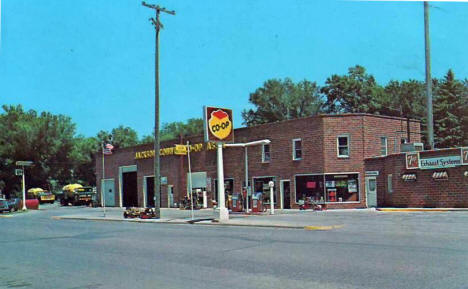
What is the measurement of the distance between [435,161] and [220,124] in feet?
40.6

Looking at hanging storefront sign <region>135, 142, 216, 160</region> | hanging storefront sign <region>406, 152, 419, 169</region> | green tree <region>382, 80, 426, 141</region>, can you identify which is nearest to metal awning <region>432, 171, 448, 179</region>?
hanging storefront sign <region>406, 152, 419, 169</region>

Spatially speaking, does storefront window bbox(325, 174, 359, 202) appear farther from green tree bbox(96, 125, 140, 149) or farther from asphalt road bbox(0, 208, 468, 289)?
green tree bbox(96, 125, 140, 149)

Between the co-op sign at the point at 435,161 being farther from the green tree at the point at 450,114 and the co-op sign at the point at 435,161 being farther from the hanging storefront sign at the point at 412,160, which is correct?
the green tree at the point at 450,114

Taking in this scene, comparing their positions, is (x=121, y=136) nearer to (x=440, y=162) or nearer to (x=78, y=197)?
(x=78, y=197)

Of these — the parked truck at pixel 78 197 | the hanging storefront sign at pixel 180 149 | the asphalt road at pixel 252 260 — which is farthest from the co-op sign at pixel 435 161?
the parked truck at pixel 78 197

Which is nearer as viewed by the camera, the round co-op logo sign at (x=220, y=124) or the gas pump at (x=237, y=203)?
the round co-op logo sign at (x=220, y=124)

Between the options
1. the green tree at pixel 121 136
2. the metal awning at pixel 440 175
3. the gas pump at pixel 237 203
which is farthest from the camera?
the green tree at pixel 121 136

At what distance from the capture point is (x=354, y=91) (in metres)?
70.1

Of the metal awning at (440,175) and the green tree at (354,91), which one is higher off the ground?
the green tree at (354,91)

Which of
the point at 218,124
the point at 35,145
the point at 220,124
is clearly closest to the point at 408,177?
the point at 220,124

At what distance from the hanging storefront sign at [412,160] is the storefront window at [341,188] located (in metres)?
A: 4.05

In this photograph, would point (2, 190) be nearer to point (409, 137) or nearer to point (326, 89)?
point (326, 89)

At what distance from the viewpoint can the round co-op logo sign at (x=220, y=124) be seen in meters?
26.4

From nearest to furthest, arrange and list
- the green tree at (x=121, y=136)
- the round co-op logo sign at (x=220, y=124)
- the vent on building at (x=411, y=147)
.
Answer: the round co-op logo sign at (x=220, y=124) < the vent on building at (x=411, y=147) < the green tree at (x=121, y=136)
